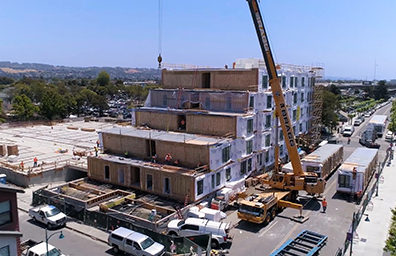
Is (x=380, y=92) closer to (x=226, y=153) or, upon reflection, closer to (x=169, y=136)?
(x=226, y=153)

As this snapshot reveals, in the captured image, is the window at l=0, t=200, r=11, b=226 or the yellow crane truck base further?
the yellow crane truck base

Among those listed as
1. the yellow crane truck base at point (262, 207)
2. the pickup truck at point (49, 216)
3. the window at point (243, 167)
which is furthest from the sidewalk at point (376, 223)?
the pickup truck at point (49, 216)

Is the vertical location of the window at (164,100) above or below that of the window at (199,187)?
above

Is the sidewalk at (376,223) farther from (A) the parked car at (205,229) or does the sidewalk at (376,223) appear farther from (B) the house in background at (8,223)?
(B) the house in background at (8,223)

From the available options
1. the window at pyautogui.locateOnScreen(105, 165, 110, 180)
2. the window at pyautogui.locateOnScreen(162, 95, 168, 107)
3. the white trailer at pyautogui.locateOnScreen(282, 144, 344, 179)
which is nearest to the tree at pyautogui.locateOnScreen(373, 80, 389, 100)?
the white trailer at pyautogui.locateOnScreen(282, 144, 344, 179)

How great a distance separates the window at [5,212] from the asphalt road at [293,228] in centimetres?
1397

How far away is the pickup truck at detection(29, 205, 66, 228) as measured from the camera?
2672 centimetres

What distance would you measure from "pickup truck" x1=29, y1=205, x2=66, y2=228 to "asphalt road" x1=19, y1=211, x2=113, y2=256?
52 cm

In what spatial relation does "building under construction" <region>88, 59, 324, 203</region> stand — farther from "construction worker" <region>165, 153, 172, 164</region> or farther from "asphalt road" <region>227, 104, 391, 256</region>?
"asphalt road" <region>227, 104, 391, 256</region>

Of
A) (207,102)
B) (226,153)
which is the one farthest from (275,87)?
(207,102)

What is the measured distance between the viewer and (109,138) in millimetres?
37125

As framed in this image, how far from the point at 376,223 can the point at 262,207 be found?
32.0 feet

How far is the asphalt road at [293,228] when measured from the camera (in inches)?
933

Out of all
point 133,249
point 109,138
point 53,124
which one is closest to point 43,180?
point 109,138
